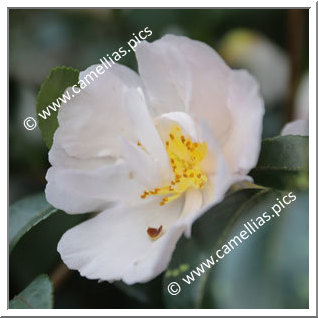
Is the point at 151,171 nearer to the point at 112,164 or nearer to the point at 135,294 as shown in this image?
the point at 112,164

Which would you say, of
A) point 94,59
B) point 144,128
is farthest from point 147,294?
point 94,59

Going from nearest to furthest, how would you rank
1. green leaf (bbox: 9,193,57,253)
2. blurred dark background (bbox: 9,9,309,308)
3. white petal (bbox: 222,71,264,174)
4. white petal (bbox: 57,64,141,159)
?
white petal (bbox: 222,71,264,174) < white petal (bbox: 57,64,141,159) < green leaf (bbox: 9,193,57,253) < blurred dark background (bbox: 9,9,309,308)

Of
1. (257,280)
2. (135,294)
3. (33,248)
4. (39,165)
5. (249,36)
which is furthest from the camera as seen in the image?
(249,36)

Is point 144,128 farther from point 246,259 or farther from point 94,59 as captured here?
point 94,59

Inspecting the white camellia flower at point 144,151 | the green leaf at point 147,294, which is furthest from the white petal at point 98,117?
the green leaf at point 147,294

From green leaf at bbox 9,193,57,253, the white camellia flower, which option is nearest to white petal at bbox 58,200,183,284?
the white camellia flower

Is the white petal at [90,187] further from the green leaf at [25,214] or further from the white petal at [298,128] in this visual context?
the white petal at [298,128]

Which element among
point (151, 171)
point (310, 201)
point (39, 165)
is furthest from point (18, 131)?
point (310, 201)

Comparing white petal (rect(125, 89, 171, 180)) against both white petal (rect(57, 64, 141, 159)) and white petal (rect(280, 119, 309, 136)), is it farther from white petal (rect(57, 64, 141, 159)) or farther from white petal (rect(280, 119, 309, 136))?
white petal (rect(280, 119, 309, 136))
